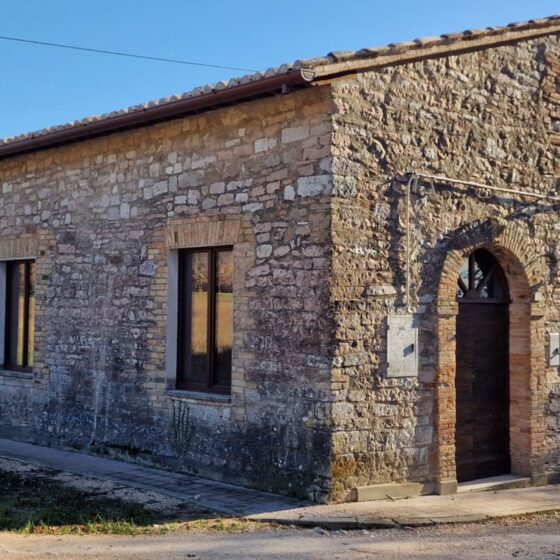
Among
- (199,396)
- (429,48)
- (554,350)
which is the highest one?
(429,48)

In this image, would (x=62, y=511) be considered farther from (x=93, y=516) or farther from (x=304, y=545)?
(x=304, y=545)

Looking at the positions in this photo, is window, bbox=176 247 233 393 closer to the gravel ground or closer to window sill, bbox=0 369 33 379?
the gravel ground

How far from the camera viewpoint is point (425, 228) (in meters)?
8.31

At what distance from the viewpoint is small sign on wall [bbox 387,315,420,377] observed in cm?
799

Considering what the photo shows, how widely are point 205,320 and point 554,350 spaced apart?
3.92 m

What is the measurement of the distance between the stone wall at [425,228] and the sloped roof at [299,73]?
0.80ft

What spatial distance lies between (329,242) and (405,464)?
2.30 metres


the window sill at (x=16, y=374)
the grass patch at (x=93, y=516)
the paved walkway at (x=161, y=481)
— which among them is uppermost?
the window sill at (x=16, y=374)

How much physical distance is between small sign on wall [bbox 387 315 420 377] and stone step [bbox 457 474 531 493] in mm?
1418

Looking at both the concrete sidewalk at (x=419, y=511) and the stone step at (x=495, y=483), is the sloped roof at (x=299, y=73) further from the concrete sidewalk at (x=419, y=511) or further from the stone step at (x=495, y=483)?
the stone step at (x=495, y=483)

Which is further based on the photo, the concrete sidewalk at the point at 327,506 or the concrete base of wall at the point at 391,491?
the concrete base of wall at the point at 391,491

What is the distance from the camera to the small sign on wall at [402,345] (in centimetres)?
799

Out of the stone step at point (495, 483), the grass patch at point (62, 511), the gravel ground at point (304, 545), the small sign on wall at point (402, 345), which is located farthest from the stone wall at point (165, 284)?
the stone step at point (495, 483)

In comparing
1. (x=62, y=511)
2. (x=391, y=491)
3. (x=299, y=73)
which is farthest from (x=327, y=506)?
(x=299, y=73)
